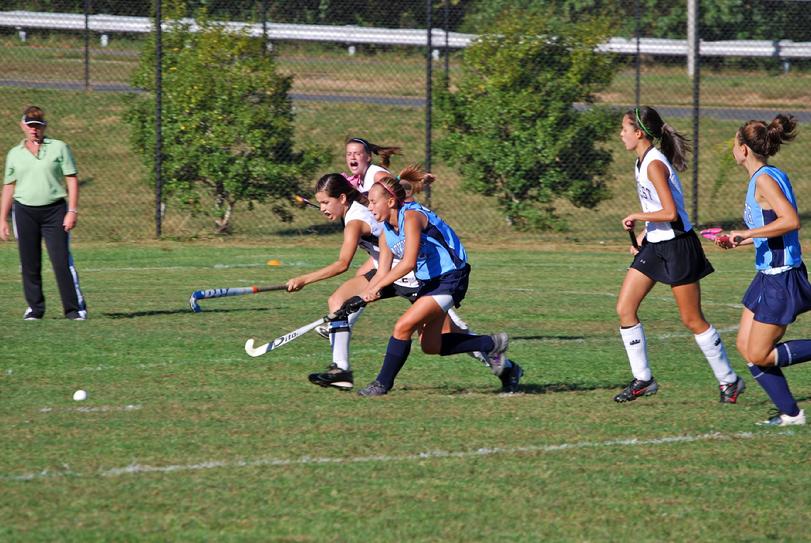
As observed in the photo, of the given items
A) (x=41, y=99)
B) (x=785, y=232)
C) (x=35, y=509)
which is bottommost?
(x=35, y=509)

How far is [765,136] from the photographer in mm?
7152

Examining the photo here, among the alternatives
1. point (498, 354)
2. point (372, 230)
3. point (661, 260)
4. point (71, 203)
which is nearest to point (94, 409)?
point (372, 230)

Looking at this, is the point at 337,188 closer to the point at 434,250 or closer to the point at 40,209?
the point at 434,250

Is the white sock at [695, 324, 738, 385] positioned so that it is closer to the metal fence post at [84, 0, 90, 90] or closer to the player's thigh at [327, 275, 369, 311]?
the player's thigh at [327, 275, 369, 311]

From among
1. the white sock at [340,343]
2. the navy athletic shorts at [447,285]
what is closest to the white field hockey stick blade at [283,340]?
the white sock at [340,343]

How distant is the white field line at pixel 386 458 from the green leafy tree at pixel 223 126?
12117 mm

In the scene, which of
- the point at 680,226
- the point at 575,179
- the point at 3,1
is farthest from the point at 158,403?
the point at 3,1

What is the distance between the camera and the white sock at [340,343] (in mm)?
8266

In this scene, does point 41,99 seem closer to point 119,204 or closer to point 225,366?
point 119,204

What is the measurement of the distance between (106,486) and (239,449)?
0.90m

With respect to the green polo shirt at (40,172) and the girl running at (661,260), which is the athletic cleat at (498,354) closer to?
the girl running at (661,260)

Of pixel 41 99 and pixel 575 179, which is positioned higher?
pixel 41 99

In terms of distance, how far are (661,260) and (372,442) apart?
2.29 meters

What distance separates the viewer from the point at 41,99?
24516mm
